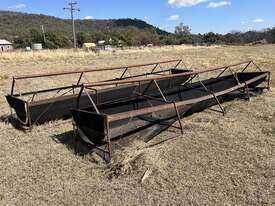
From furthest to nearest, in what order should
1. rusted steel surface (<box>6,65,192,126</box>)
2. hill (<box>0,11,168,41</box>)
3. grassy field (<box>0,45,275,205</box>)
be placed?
hill (<box>0,11,168,41</box>)
rusted steel surface (<box>6,65,192,126</box>)
grassy field (<box>0,45,275,205</box>)

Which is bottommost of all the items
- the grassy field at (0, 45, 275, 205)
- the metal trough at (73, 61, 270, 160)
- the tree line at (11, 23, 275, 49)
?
the tree line at (11, 23, 275, 49)

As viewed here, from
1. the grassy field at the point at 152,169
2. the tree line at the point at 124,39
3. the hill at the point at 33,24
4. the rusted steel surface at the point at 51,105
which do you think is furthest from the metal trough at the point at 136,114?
the hill at the point at 33,24

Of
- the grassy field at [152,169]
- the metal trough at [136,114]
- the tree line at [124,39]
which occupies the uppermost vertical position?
the metal trough at [136,114]

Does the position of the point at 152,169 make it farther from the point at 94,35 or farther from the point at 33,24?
the point at 33,24

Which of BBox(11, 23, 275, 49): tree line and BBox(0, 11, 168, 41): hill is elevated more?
BBox(0, 11, 168, 41): hill

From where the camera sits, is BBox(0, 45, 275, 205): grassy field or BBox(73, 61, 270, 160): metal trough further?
BBox(73, 61, 270, 160): metal trough

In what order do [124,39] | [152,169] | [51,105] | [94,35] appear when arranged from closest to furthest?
[152,169] < [51,105] < [124,39] < [94,35]

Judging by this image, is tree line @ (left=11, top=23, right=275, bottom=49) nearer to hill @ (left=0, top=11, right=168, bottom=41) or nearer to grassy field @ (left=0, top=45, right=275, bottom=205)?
hill @ (left=0, top=11, right=168, bottom=41)

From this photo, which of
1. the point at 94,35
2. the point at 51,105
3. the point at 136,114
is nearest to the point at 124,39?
the point at 94,35

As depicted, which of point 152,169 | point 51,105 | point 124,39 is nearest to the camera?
point 152,169

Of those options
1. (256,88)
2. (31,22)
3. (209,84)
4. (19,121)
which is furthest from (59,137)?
(31,22)

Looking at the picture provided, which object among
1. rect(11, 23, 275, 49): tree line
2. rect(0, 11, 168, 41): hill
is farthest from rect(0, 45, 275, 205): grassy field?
rect(0, 11, 168, 41): hill

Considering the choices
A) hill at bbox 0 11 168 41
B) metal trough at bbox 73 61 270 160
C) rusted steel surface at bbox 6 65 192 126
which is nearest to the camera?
metal trough at bbox 73 61 270 160

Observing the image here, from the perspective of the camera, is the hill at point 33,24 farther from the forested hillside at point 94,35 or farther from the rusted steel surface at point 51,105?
the rusted steel surface at point 51,105
